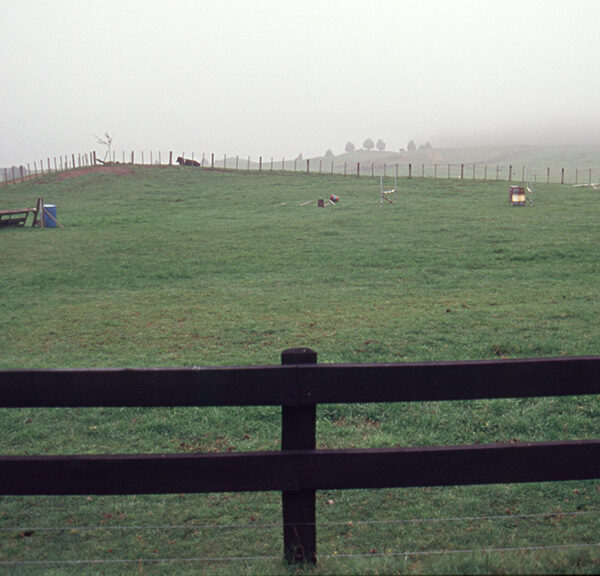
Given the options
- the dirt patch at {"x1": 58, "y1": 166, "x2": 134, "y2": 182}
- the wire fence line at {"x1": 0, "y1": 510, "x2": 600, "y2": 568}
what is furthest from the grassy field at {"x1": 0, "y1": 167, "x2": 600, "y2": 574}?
the dirt patch at {"x1": 58, "y1": 166, "x2": 134, "y2": 182}

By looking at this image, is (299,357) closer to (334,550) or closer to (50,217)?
(334,550)

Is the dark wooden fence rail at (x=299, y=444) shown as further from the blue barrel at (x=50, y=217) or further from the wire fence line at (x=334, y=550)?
the blue barrel at (x=50, y=217)

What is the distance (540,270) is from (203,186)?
1577 inches

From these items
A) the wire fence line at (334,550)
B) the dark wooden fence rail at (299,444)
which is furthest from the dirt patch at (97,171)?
the dark wooden fence rail at (299,444)

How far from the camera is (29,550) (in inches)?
169

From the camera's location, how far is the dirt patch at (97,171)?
206 ft

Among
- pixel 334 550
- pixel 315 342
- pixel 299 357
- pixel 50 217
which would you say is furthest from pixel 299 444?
pixel 50 217

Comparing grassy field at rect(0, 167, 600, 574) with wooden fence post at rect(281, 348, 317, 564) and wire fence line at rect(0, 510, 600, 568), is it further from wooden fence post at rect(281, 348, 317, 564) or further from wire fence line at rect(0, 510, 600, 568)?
wooden fence post at rect(281, 348, 317, 564)

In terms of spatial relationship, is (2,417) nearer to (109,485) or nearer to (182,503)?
(182,503)

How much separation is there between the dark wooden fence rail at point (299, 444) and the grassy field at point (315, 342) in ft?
1.54

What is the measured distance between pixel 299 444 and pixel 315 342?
6.94m

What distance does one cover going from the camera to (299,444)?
3195 mm

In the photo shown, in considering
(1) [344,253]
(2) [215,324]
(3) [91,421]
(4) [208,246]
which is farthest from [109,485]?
(4) [208,246]

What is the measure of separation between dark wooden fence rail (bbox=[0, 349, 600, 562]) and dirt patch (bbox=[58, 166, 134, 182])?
62.4 m
